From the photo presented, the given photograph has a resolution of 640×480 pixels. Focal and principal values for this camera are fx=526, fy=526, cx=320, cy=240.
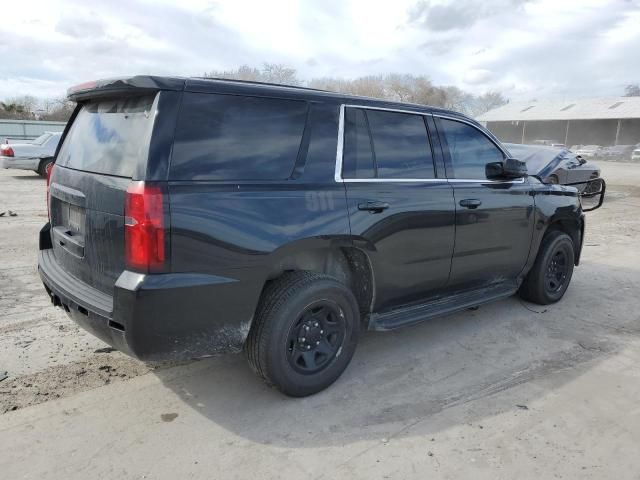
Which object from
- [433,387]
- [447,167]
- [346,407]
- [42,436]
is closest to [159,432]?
[42,436]

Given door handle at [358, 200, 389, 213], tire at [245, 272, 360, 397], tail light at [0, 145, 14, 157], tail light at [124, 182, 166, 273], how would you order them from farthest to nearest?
tail light at [0, 145, 14, 157] → door handle at [358, 200, 389, 213] → tire at [245, 272, 360, 397] → tail light at [124, 182, 166, 273]

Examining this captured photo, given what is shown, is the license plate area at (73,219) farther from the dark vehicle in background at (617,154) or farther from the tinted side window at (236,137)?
the dark vehicle in background at (617,154)

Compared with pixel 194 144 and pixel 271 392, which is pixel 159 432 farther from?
pixel 194 144

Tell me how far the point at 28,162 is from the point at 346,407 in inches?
632

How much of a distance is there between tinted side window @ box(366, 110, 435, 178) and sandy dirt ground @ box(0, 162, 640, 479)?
143cm

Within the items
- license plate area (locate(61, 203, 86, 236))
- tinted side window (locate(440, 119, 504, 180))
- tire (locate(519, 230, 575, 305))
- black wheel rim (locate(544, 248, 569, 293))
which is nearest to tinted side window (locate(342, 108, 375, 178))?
tinted side window (locate(440, 119, 504, 180))

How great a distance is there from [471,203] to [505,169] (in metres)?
0.55

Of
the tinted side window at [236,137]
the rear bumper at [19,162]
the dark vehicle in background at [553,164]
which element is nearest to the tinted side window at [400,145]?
the tinted side window at [236,137]

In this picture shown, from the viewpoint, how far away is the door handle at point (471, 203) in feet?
13.6

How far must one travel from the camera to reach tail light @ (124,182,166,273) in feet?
8.70

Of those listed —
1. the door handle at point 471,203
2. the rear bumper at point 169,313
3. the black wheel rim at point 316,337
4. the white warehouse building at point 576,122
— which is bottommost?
the black wheel rim at point 316,337

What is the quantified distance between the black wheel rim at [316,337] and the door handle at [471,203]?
4.65ft

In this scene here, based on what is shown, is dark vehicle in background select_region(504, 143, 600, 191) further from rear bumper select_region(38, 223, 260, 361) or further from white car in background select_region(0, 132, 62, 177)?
white car in background select_region(0, 132, 62, 177)

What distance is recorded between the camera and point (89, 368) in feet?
12.1
